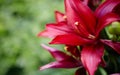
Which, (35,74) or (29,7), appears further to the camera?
(29,7)

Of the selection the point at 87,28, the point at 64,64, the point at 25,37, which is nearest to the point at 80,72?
the point at 64,64

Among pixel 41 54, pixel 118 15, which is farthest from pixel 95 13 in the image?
pixel 41 54

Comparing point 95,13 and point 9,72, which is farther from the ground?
point 95,13

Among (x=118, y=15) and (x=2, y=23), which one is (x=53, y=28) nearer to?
(x=118, y=15)

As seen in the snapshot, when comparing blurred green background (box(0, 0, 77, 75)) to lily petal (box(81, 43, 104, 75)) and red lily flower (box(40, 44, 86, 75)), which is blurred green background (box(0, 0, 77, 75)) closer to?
red lily flower (box(40, 44, 86, 75))

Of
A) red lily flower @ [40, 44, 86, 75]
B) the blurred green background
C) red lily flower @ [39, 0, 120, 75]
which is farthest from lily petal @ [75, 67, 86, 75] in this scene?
the blurred green background
